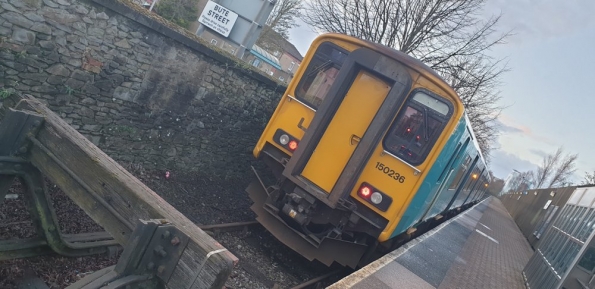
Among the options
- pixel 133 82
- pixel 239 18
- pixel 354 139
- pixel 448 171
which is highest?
pixel 239 18

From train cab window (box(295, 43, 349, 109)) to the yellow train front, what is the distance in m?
0.07

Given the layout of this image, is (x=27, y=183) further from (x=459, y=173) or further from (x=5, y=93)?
(x=459, y=173)

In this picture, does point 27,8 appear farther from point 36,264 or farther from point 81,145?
point 81,145

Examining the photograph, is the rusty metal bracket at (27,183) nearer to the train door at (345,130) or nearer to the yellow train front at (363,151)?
the yellow train front at (363,151)

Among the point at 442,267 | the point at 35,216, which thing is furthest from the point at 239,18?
the point at 35,216

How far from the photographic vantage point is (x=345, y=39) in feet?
22.2

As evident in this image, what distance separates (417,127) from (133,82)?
14.5 feet

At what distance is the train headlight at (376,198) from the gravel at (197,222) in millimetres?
1670

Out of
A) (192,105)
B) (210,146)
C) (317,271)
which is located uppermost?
(192,105)

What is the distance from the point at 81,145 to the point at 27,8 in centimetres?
368

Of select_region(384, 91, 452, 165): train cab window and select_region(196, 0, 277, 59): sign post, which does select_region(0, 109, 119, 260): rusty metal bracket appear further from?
select_region(196, 0, 277, 59): sign post

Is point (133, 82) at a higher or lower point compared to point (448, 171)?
lower

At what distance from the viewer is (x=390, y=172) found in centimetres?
648

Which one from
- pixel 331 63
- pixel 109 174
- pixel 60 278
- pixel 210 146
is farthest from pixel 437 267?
pixel 109 174
